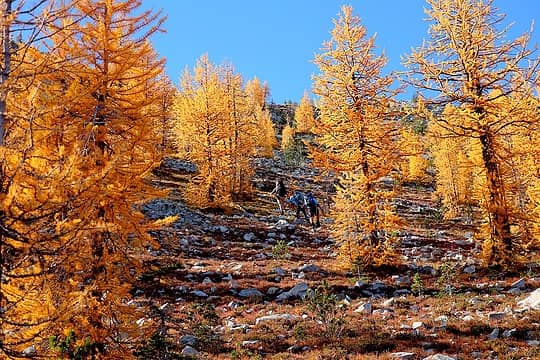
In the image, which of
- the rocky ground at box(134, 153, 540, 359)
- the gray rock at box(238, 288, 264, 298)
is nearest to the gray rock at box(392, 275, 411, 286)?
the rocky ground at box(134, 153, 540, 359)

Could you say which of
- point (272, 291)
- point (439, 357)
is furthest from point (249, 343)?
point (272, 291)

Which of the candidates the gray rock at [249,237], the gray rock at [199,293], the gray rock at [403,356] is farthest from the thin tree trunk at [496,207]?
the gray rock at [249,237]

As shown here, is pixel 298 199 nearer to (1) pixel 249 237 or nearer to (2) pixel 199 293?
(1) pixel 249 237

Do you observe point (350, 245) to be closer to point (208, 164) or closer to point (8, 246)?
point (8, 246)

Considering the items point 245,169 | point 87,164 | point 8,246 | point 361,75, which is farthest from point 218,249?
point 245,169

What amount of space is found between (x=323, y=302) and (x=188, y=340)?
2.96 metres

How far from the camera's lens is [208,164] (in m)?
31.2

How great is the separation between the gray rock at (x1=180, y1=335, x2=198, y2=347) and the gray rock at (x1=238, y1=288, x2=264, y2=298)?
339cm

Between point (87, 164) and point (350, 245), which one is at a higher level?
point (87, 164)

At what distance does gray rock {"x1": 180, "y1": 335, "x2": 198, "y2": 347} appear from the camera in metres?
9.26

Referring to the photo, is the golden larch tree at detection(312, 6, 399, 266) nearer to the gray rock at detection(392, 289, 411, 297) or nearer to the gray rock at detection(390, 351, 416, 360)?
the gray rock at detection(392, 289, 411, 297)

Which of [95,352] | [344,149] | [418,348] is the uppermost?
[344,149]

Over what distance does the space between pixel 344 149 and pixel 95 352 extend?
1126 centimetres

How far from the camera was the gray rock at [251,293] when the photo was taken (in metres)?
12.8
